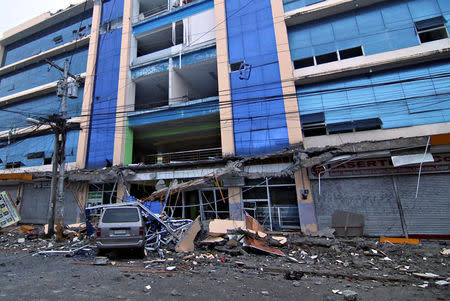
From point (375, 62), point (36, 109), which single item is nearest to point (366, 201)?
point (375, 62)

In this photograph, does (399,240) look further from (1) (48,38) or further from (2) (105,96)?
(1) (48,38)

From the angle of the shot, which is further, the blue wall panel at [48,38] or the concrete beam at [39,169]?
the blue wall panel at [48,38]

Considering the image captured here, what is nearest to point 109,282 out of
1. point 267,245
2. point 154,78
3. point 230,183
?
point 267,245

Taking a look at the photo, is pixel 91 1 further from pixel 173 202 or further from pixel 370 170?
pixel 370 170

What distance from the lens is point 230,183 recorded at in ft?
41.3

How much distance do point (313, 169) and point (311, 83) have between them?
5.44 metres

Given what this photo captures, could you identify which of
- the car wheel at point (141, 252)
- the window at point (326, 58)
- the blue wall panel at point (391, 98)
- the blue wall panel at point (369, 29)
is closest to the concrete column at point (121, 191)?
the car wheel at point (141, 252)

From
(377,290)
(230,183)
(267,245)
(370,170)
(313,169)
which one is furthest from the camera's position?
(230,183)

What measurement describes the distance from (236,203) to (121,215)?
6609 millimetres

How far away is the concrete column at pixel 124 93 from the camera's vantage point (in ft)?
52.7

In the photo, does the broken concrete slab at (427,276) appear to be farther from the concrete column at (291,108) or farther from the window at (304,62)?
the window at (304,62)

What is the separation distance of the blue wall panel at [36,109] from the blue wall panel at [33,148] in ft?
6.90

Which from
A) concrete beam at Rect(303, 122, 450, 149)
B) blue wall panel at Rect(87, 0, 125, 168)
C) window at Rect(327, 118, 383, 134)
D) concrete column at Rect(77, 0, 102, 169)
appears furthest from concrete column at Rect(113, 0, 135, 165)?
window at Rect(327, 118, 383, 134)

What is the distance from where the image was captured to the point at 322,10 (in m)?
13.3
